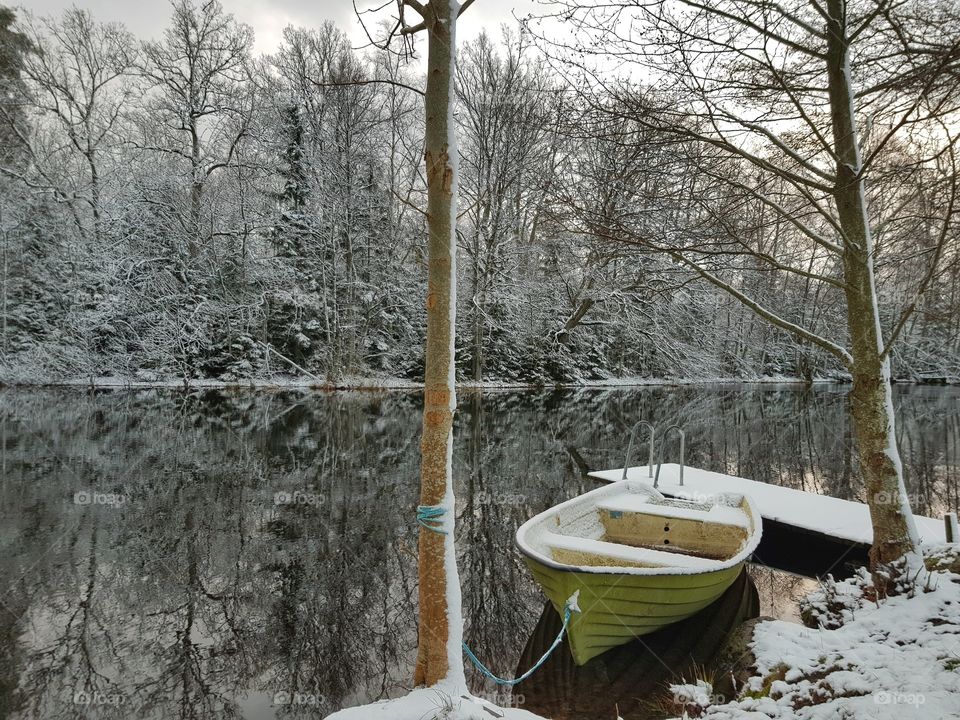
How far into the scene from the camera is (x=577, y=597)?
4008 millimetres

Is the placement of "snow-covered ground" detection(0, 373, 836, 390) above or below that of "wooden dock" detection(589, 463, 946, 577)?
above

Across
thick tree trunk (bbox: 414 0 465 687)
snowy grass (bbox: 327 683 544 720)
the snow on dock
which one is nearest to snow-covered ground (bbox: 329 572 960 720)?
snowy grass (bbox: 327 683 544 720)

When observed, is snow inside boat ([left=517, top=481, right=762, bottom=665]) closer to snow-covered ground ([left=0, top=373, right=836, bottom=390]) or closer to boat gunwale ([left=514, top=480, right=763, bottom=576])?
boat gunwale ([left=514, top=480, right=763, bottom=576])

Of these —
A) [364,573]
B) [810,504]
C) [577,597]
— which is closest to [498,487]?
[364,573]

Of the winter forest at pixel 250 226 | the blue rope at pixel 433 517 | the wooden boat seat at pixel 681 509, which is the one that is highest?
the winter forest at pixel 250 226

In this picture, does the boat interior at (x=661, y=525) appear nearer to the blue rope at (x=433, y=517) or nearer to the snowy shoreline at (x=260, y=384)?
the blue rope at (x=433, y=517)

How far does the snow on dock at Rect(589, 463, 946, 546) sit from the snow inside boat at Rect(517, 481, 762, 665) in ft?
3.84

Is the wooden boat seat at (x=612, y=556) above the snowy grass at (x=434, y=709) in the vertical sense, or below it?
above

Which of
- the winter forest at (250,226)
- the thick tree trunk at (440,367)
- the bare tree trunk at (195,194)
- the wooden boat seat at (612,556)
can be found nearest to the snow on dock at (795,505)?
the wooden boat seat at (612,556)

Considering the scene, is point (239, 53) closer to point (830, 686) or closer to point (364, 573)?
point (364, 573)

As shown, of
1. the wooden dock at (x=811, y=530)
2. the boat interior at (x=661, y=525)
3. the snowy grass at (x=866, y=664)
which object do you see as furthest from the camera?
the wooden dock at (x=811, y=530)

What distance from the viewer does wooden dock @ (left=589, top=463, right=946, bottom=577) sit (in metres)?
6.38

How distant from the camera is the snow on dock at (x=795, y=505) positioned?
6.38 metres

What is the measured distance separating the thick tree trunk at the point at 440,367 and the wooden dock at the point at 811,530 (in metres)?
5.29
